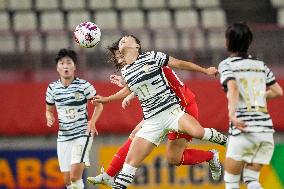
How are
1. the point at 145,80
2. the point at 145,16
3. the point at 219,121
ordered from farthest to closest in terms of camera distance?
the point at 145,16, the point at 219,121, the point at 145,80

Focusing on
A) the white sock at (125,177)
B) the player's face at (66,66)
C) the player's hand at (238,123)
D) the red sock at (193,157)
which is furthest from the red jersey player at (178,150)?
the player's hand at (238,123)

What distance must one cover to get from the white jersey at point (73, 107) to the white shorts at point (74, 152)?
0.24 ft

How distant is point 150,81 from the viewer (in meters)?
9.32

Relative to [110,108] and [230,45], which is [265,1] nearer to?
[110,108]

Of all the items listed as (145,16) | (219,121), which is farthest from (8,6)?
(219,121)

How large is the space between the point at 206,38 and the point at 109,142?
8.34 ft

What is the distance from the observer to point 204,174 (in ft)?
47.9

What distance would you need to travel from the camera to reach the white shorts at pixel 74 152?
11102mm

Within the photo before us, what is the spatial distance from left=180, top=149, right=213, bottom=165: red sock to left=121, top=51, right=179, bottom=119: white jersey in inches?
35.4

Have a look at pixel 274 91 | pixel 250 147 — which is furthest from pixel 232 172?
pixel 274 91

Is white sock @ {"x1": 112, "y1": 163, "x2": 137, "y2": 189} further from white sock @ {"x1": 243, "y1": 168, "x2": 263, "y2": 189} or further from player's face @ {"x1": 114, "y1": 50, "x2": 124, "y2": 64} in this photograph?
white sock @ {"x1": 243, "y1": 168, "x2": 263, "y2": 189}

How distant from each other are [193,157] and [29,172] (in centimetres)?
534

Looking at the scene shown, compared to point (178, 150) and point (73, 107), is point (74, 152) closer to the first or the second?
point (73, 107)

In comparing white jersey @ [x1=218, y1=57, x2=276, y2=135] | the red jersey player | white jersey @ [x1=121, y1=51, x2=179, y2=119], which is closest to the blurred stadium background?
the red jersey player
